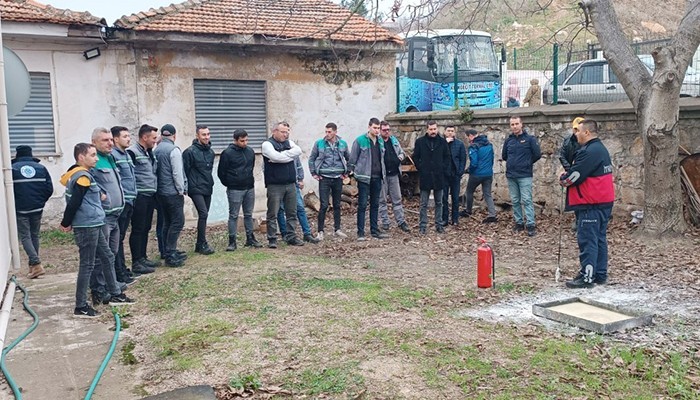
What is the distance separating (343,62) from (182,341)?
9870 mm

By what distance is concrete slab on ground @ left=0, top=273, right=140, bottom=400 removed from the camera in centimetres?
478

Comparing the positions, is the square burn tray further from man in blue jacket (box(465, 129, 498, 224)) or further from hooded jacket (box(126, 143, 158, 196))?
man in blue jacket (box(465, 129, 498, 224))

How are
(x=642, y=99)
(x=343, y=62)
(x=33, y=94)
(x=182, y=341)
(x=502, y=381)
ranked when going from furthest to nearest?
(x=343, y=62) < (x=33, y=94) < (x=642, y=99) < (x=182, y=341) < (x=502, y=381)

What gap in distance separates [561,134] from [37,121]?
953cm

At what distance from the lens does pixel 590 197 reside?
6887 millimetres

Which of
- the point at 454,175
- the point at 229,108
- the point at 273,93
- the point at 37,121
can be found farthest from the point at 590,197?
the point at 37,121

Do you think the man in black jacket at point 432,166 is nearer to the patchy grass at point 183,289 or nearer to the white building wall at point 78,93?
the patchy grass at point 183,289

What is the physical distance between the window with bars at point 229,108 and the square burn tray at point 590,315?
8882mm

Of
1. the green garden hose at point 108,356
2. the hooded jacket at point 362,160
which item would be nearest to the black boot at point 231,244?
the hooded jacket at point 362,160

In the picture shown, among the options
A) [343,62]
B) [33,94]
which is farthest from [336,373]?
[343,62]

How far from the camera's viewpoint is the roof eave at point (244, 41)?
11.9 meters

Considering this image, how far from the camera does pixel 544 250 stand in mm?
9281

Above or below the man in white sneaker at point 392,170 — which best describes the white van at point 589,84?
above

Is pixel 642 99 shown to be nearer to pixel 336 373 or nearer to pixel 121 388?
pixel 336 373
